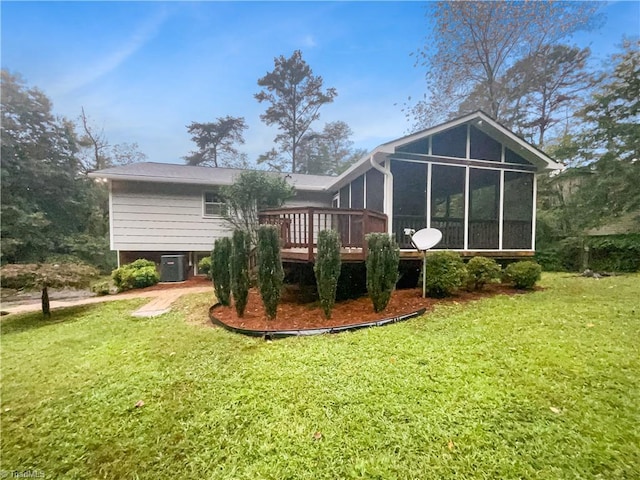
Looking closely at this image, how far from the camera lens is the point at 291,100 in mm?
20391

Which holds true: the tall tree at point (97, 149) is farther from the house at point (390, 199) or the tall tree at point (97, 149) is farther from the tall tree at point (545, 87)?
the tall tree at point (545, 87)

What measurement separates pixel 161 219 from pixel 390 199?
7786 millimetres

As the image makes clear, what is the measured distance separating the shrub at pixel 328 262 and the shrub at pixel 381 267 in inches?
25.1

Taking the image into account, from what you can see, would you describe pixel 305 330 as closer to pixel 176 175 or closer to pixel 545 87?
pixel 176 175

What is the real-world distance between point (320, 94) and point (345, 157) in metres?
5.28

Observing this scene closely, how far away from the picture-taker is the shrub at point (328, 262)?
4695 mm

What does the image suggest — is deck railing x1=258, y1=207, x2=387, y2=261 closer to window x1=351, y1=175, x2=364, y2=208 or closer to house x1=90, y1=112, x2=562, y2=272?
house x1=90, y1=112, x2=562, y2=272

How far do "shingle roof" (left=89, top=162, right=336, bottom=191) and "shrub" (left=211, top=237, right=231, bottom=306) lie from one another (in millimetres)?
5109

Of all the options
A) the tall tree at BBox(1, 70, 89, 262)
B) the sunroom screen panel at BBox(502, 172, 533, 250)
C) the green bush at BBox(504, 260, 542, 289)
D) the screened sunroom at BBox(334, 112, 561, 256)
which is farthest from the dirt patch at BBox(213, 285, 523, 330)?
the tall tree at BBox(1, 70, 89, 262)

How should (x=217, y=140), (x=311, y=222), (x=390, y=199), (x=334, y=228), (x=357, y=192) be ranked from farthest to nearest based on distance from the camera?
(x=217, y=140), (x=357, y=192), (x=390, y=199), (x=334, y=228), (x=311, y=222)

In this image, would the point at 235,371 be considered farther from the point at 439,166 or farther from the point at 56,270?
the point at 439,166

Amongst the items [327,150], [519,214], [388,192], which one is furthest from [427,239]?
[327,150]

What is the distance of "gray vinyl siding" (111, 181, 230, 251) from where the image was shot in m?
9.67

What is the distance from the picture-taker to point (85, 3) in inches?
220
